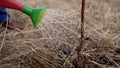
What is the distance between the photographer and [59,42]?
5.30ft

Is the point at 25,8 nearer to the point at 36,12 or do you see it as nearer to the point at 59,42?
the point at 36,12

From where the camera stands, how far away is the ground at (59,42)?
1.46 metres

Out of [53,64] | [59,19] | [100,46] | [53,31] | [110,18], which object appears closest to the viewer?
[53,64]

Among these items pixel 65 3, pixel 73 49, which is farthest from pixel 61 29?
pixel 65 3

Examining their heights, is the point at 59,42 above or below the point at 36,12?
below

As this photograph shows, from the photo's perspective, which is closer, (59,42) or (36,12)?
(36,12)

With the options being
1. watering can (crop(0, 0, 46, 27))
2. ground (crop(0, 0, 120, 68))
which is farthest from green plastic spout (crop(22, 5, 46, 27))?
ground (crop(0, 0, 120, 68))

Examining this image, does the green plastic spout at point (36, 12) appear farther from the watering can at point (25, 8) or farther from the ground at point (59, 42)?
the ground at point (59, 42)

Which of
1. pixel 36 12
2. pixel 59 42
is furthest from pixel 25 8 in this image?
pixel 59 42

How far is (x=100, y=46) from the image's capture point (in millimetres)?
1586

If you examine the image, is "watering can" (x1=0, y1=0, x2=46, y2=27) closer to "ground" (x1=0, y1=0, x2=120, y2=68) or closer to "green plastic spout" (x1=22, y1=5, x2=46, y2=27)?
"green plastic spout" (x1=22, y1=5, x2=46, y2=27)

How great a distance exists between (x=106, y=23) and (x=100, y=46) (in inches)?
19.6

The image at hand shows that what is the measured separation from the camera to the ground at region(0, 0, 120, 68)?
1464mm

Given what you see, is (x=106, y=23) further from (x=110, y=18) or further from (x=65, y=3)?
(x=65, y=3)
